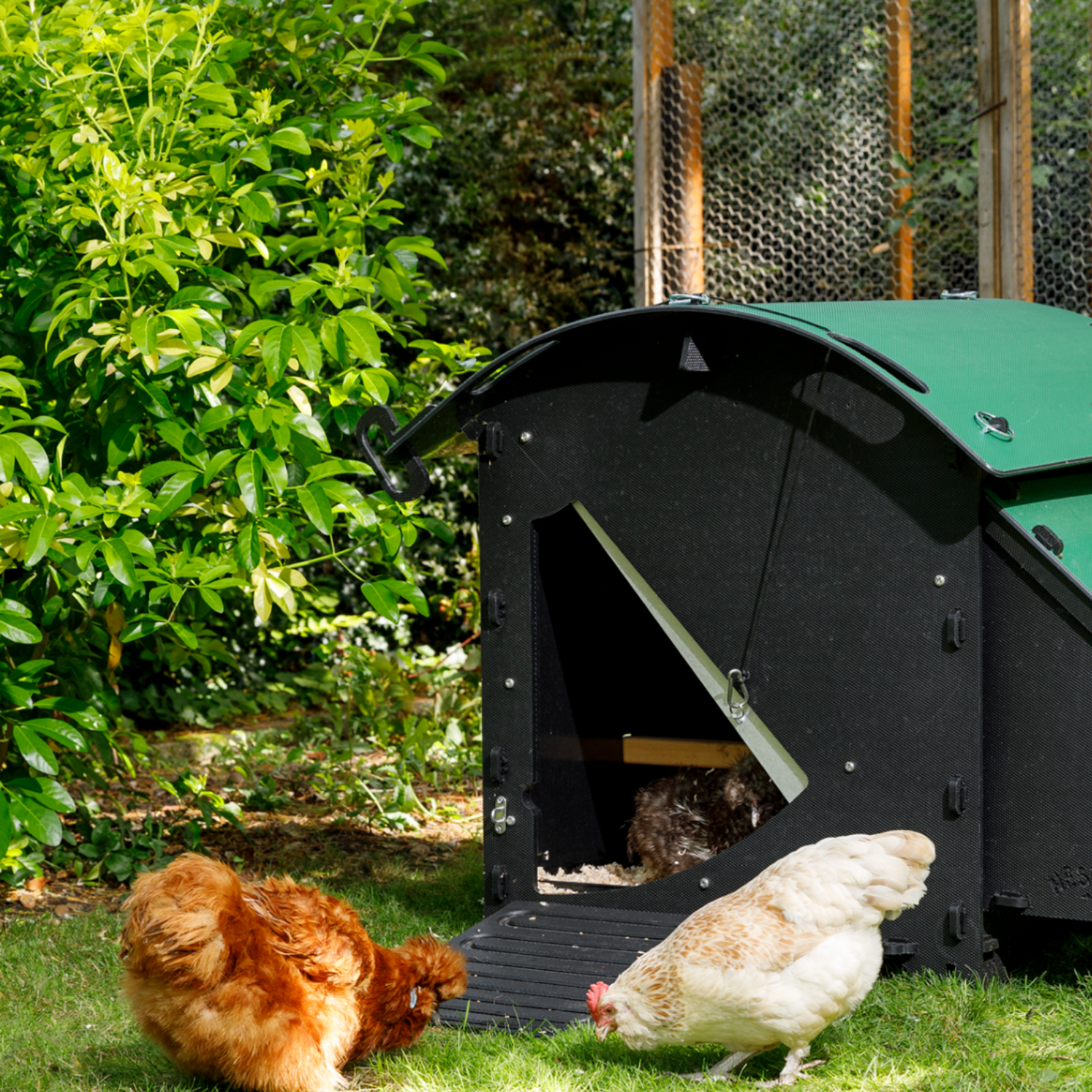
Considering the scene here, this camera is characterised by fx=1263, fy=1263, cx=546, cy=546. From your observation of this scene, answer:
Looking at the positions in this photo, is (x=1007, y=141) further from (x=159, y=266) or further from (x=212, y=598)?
(x=212, y=598)

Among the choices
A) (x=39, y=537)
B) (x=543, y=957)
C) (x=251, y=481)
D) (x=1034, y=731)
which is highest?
(x=251, y=481)

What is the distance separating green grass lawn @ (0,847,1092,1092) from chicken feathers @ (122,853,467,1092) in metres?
0.21

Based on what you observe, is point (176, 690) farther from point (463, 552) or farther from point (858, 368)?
point (858, 368)

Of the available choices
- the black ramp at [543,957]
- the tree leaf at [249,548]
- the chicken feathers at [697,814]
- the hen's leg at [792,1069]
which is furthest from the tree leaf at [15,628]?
the hen's leg at [792,1069]

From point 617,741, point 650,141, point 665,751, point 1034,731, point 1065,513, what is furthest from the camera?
point 650,141

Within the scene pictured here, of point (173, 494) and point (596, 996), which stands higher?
point (173, 494)

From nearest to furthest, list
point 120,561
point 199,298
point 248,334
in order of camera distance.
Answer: point 120,561 → point 248,334 → point 199,298

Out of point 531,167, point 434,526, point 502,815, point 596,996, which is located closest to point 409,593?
point 434,526

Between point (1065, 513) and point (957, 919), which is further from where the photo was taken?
point (1065, 513)

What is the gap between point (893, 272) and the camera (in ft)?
19.4

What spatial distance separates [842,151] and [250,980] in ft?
16.0

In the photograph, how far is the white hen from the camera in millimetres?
2949

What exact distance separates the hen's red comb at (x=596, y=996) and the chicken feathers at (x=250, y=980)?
0.49 meters

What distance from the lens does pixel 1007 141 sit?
568 centimetres
